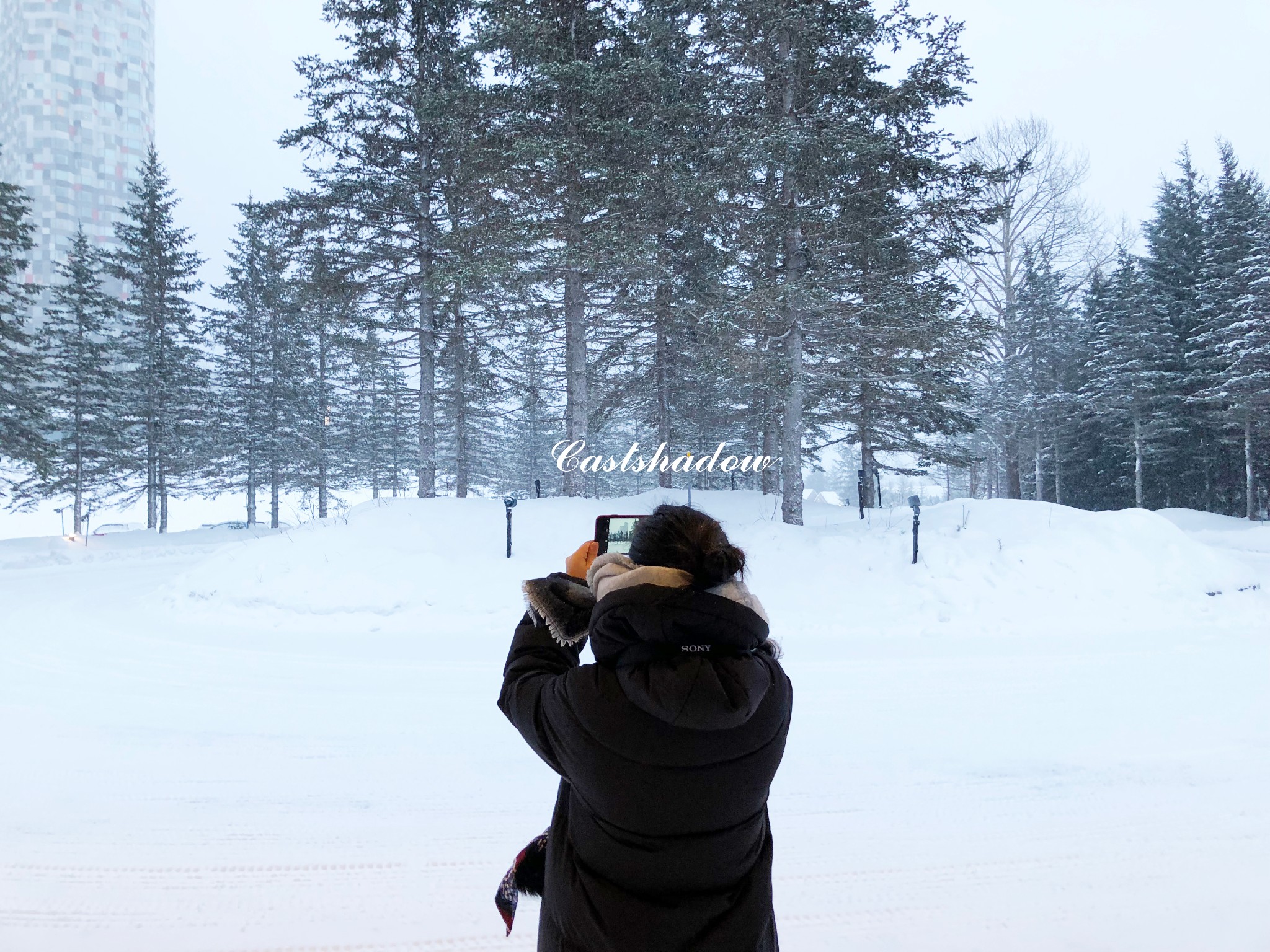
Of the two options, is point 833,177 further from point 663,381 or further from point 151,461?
point 151,461

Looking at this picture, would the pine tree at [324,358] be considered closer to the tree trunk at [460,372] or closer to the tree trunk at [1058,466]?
the tree trunk at [460,372]

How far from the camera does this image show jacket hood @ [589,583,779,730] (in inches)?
46.6

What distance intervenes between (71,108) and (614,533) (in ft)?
249

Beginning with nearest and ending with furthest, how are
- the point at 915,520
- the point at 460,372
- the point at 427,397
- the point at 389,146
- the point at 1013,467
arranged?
the point at 915,520 < the point at 389,146 < the point at 427,397 < the point at 460,372 < the point at 1013,467

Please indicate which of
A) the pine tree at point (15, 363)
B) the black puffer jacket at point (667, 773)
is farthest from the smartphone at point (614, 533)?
the pine tree at point (15, 363)

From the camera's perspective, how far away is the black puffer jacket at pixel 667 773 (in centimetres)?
121

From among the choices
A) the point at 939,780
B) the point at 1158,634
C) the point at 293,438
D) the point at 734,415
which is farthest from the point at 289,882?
the point at 293,438

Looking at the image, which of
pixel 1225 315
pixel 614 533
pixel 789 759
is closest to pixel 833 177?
pixel 789 759

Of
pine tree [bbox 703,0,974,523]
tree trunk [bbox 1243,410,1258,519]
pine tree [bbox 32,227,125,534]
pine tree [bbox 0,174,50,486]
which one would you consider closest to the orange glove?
pine tree [bbox 703,0,974,523]

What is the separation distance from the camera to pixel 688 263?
43.9 feet

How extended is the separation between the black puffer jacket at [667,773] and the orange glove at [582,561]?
0.34 meters

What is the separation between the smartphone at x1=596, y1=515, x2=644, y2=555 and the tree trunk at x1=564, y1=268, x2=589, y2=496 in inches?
410

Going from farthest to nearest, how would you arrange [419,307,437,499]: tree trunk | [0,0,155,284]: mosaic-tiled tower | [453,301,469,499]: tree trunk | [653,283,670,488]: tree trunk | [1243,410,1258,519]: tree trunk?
[0,0,155,284]: mosaic-tiled tower → [1243,410,1258,519]: tree trunk → [653,283,670,488]: tree trunk → [453,301,469,499]: tree trunk → [419,307,437,499]: tree trunk

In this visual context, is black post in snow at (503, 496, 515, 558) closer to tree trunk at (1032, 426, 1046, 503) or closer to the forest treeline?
the forest treeline
